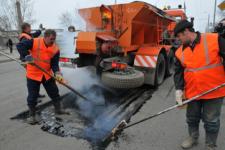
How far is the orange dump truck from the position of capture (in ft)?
15.3

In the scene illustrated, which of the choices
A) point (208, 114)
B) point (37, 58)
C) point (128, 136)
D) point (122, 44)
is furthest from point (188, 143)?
point (122, 44)

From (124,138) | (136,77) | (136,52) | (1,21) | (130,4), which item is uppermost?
(1,21)

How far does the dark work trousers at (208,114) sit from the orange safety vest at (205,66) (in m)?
0.12

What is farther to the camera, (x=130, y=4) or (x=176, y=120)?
(x=130, y=4)

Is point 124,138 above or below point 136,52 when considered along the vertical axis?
below

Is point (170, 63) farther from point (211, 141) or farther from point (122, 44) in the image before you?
point (211, 141)

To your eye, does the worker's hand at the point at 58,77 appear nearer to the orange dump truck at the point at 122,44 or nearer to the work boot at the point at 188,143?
the orange dump truck at the point at 122,44

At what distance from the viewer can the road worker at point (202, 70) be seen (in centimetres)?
261

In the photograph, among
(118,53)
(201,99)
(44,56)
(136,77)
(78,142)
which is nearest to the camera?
(201,99)

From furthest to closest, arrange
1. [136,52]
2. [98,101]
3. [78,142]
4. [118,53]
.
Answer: [136,52] < [118,53] < [98,101] < [78,142]

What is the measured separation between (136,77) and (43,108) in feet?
6.55

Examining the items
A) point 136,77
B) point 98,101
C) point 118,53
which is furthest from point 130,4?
point 98,101

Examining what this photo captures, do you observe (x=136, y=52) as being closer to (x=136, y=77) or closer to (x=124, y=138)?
(x=136, y=77)

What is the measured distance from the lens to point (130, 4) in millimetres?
5227
